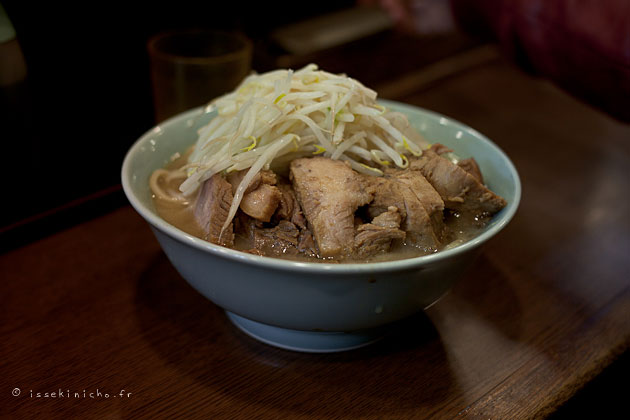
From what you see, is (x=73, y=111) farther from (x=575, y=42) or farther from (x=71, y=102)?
(x=575, y=42)

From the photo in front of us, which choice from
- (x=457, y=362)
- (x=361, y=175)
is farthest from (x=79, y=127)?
(x=457, y=362)

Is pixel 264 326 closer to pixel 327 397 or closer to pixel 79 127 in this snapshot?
pixel 327 397

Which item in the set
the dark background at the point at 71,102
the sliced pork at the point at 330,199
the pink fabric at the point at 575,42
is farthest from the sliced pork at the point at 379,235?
the pink fabric at the point at 575,42

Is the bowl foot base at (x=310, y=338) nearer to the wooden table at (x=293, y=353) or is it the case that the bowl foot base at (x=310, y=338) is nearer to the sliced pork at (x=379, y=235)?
the wooden table at (x=293, y=353)

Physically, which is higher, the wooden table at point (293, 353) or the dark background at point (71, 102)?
the dark background at point (71, 102)

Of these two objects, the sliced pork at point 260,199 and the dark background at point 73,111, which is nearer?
the sliced pork at point 260,199

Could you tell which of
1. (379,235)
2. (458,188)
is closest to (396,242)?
(379,235)
